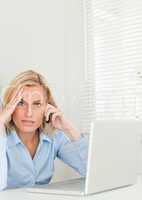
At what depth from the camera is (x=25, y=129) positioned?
2.17m

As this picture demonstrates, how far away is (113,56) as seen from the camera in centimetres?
283

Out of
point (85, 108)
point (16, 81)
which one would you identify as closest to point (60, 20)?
point (85, 108)

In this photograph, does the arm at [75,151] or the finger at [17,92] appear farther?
the arm at [75,151]

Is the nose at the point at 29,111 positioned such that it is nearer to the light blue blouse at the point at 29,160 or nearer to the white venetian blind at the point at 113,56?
the light blue blouse at the point at 29,160

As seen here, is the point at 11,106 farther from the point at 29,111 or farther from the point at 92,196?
the point at 92,196

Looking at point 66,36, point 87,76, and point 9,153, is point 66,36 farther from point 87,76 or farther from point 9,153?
point 9,153

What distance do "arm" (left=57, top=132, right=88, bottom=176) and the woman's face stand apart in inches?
8.9

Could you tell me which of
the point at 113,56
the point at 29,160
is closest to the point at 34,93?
the point at 29,160

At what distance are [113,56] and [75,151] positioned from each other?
0.78 m

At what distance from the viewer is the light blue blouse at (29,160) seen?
6.99 feet

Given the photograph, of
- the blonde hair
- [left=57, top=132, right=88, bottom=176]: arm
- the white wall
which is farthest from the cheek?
the white wall

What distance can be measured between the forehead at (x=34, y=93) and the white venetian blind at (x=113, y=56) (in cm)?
67

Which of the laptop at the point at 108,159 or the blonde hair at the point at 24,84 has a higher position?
the blonde hair at the point at 24,84

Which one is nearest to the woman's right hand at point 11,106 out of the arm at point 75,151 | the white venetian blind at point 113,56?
the arm at point 75,151
